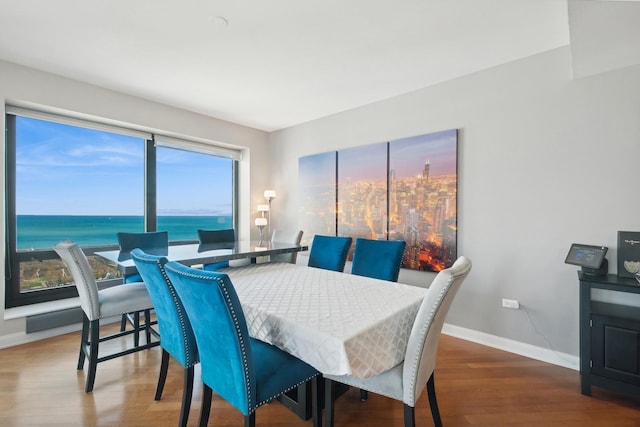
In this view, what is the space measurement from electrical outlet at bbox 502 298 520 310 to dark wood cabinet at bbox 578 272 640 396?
0.56 m

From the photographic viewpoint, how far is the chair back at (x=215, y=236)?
3360 millimetres

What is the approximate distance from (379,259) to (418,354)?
1.25 meters

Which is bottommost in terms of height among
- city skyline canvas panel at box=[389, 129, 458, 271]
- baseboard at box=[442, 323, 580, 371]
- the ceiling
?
baseboard at box=[442, 323, 580, 371]

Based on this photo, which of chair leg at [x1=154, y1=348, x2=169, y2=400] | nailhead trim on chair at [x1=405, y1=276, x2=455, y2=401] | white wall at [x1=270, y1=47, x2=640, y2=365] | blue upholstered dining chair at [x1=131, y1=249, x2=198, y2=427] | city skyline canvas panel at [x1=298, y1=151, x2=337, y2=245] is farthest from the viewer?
city skyline canvas panel at [x1=298, y1=151, x2=337, y2=245]

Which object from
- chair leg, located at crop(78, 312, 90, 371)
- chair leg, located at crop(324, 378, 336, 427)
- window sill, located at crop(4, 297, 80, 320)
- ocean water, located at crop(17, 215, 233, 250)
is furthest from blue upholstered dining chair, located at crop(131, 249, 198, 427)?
ocean water, located at crop(17, 215, 233, 250)

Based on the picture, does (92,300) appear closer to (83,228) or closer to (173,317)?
(173,317)

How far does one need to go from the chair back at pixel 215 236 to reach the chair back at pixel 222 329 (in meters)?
2.13

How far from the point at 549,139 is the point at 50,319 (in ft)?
15.6

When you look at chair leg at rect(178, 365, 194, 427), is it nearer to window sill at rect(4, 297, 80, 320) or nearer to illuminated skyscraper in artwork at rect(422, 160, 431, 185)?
window sill at rect(4, 297, 80, 320)

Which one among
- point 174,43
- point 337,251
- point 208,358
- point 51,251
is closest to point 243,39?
point 174,43

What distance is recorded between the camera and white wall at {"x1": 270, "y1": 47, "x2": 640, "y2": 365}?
84.9 inches

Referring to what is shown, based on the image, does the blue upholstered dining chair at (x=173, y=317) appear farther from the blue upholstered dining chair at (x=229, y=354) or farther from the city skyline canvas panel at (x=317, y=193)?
the city skyline canvas panel at (x=317, y=193)

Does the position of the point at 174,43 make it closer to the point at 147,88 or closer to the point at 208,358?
the point at 147,88

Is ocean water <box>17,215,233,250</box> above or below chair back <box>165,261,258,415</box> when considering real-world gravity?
above
